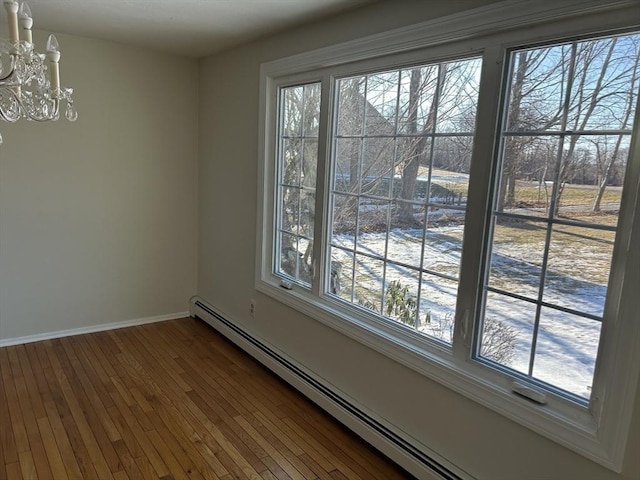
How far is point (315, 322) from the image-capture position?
9.39 feet

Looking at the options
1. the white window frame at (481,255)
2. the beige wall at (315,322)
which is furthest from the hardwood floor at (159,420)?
the white window frame at (481,255)

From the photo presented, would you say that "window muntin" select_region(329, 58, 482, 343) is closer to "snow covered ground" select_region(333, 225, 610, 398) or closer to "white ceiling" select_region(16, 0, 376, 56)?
"snow covered ground" select_region(333, 225, 610, 398)

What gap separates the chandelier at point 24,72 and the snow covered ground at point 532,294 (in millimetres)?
1630

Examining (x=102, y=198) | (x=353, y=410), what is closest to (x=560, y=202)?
(x=353, y=410)

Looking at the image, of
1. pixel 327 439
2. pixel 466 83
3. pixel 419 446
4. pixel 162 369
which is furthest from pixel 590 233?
pixel 162 369

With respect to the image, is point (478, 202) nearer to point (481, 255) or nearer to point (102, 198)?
point (481, 255)

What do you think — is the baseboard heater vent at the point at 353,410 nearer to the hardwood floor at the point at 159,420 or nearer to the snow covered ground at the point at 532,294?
the hardwood floor at the point at 159,420

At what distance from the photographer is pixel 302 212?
3.06m

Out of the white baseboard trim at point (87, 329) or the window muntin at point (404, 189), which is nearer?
the window muntin at point (404, 189)

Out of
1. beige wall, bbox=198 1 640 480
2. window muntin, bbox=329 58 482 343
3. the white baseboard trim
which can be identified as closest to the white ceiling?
beige wall, bbox=198 1 640 480

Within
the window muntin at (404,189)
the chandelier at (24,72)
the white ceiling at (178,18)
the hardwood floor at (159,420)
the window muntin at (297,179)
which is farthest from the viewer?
the window muntin at (297,179)

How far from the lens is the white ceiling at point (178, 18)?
2.45m

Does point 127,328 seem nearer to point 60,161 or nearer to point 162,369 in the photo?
point 162,369

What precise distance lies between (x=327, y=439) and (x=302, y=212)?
1.40m
